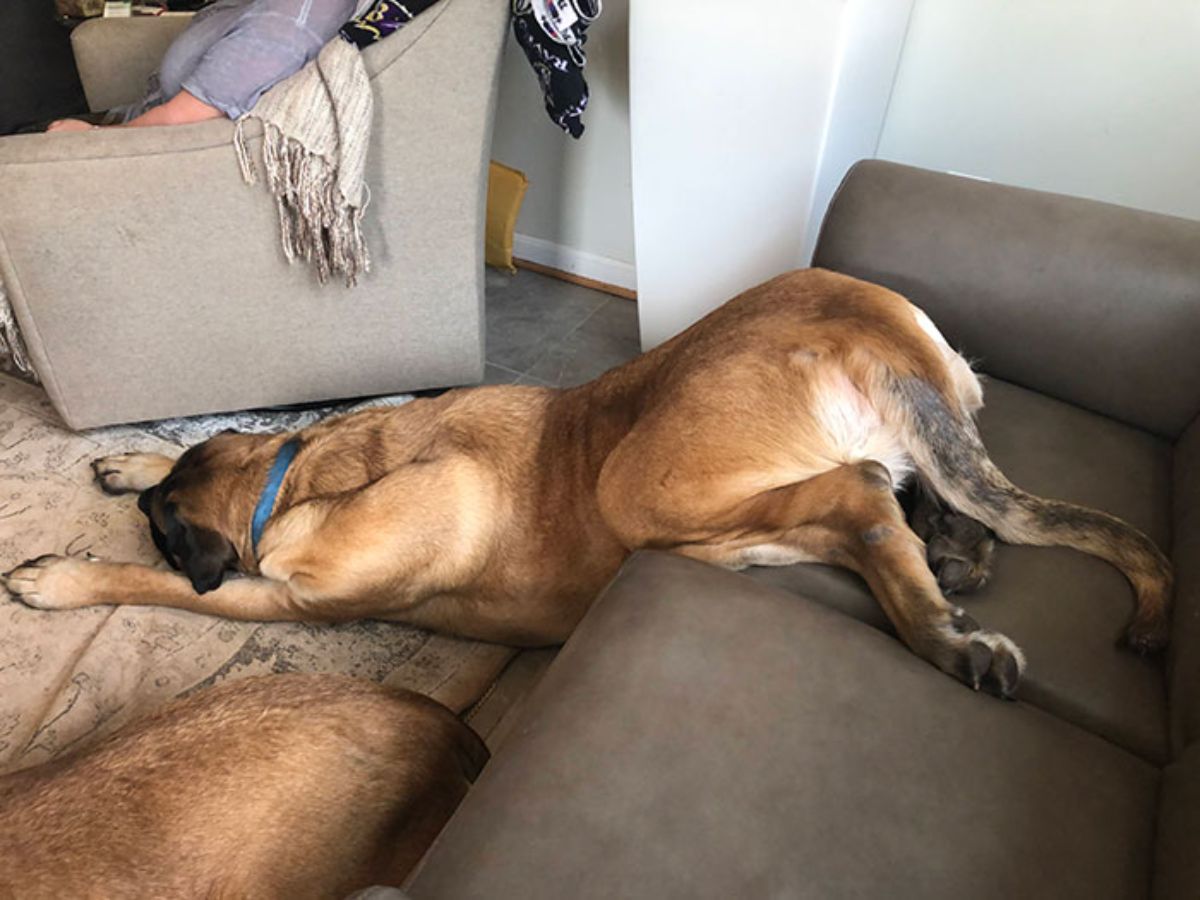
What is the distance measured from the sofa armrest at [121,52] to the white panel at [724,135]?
1.56 meters

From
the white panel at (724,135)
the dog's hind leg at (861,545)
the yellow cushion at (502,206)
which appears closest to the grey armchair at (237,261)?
the white panel at (724,135)

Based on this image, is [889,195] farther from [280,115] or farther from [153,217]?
[153,217]

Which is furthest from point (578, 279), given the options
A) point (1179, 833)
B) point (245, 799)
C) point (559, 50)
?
point (1179, 833)

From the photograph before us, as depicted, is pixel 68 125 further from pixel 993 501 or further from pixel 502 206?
pixel 993 501

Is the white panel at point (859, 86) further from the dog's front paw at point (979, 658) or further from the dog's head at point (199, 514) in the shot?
the dog's head at point (199, 514)

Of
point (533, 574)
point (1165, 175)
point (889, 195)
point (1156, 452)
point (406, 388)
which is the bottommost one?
point (406, 388)

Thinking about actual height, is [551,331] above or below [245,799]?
below

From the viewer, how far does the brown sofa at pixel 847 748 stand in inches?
34.4

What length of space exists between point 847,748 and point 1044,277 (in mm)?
1096

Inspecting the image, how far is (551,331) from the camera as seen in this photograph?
300 centimetres

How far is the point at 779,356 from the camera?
1410mm

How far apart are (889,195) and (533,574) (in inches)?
42.0

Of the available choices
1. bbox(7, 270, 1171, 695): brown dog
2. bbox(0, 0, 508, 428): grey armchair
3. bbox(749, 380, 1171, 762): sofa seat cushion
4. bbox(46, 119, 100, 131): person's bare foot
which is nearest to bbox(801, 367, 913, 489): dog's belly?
bbox(7, 270, 1171, 695): brown dog

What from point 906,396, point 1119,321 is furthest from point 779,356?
point 1119,321
